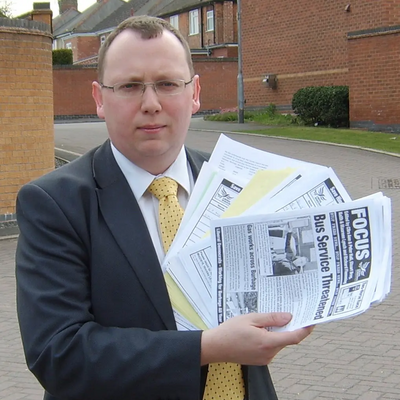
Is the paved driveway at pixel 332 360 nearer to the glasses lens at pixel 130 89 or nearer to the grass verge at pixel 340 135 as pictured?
the glasses lens at pixel 130 89

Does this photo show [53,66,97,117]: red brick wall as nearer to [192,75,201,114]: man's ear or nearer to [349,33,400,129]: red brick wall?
[349,33,400,129]: red brick wall

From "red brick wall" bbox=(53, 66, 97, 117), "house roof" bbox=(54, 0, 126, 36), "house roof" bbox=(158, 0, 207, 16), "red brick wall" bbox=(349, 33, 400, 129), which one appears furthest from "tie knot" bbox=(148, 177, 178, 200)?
"house roof" bbox=(54, 0, 126, 36)

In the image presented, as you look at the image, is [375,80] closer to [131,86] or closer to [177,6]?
[131,86]

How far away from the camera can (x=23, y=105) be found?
9.68 m

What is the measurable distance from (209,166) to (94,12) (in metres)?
70.3

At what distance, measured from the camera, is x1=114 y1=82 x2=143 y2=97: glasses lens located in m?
1.92

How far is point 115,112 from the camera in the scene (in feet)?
6.41

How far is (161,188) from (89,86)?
40.3m

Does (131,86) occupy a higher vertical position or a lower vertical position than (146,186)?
higher

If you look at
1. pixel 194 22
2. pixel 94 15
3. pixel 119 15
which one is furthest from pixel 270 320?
pixel 94 15

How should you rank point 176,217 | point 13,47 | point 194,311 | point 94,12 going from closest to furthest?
1. point 194,311
2. point 176,217
3. point 13,47
4. point 94,12

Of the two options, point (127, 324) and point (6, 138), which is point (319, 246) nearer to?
point (127, 324)

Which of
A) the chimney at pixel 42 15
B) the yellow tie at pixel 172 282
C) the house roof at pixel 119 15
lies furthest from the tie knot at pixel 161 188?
the house roof at pixel 119 15

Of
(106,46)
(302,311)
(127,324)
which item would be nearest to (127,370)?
(127,324)
